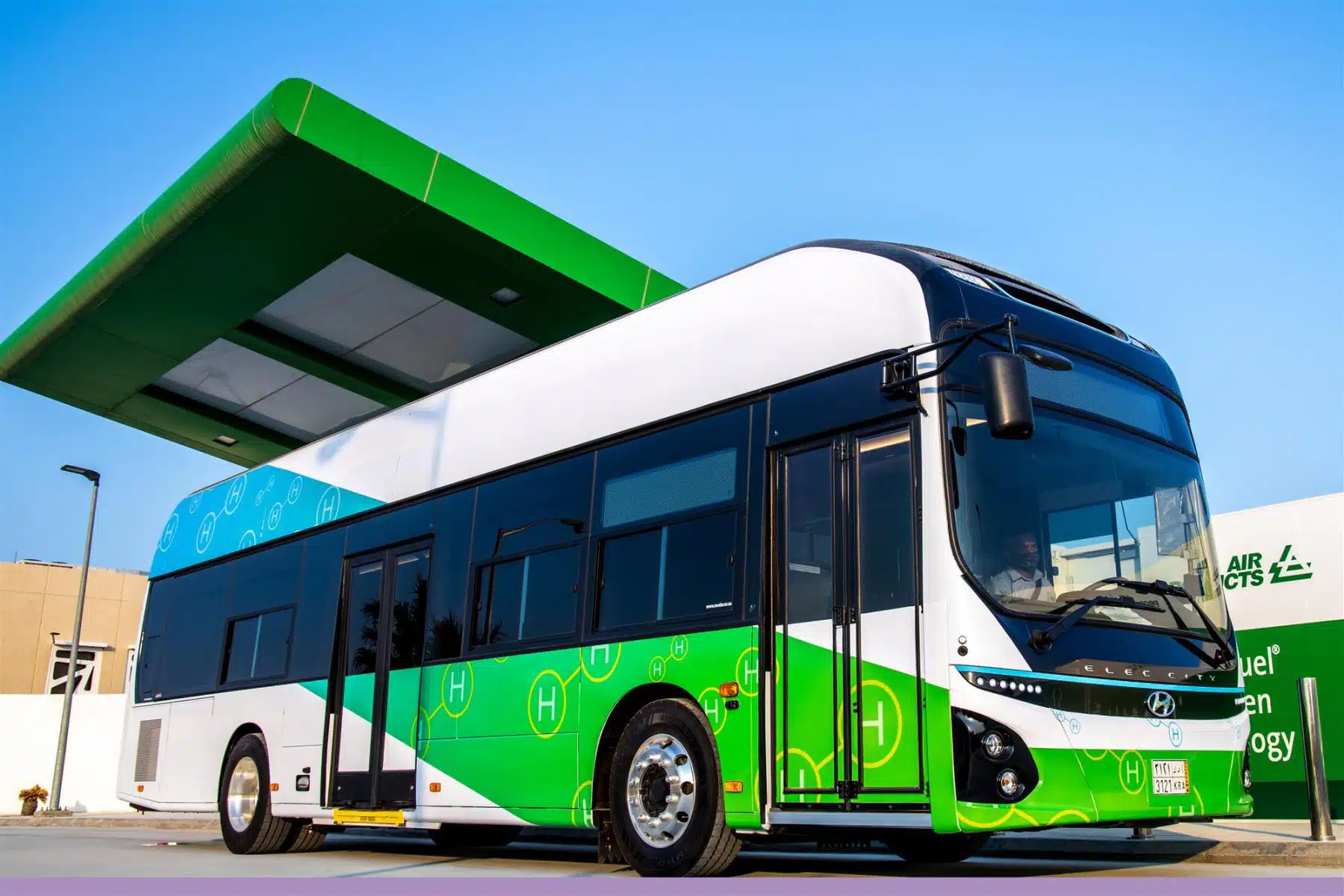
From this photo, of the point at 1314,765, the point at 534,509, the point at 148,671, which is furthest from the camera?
the point at 148,671

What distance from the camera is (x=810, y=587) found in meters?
7.22

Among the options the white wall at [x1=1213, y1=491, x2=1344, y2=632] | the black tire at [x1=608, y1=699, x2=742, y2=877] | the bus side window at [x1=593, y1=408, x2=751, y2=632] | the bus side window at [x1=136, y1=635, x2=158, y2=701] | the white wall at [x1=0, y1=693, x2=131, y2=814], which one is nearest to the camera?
the black tire at [x1=608, y1=699, x2=742, y2=877]

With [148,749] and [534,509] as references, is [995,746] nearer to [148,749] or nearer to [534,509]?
[534,509]

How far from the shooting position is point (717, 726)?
7.47 metres

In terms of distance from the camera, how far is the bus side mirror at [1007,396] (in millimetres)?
6219

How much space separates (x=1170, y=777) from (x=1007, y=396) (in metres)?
2.19

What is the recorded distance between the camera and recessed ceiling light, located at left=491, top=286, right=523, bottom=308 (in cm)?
1778

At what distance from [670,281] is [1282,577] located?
9.14 m

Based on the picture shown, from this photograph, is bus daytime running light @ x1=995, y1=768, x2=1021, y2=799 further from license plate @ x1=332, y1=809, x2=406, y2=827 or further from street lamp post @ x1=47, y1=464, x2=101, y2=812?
street lamp post @ x1=47, y1=464, x2=101, y2=812

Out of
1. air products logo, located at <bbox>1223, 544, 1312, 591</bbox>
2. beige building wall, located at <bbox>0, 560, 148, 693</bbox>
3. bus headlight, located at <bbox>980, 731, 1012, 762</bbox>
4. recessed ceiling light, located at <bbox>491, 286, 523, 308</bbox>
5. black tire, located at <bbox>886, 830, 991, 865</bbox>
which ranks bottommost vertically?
black tire, located at <bbox>886, 830, 991, 865</bbox>

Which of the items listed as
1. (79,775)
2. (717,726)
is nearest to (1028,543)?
(717,726)

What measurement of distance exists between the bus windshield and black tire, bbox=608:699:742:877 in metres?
2.03

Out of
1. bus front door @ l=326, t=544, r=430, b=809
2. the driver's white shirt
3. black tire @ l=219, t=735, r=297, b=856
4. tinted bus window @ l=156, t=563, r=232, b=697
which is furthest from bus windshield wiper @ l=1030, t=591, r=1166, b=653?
tinted bus window @ l=156, t=563, r=232, b=697

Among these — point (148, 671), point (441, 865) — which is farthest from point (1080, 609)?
point (148, 671)
